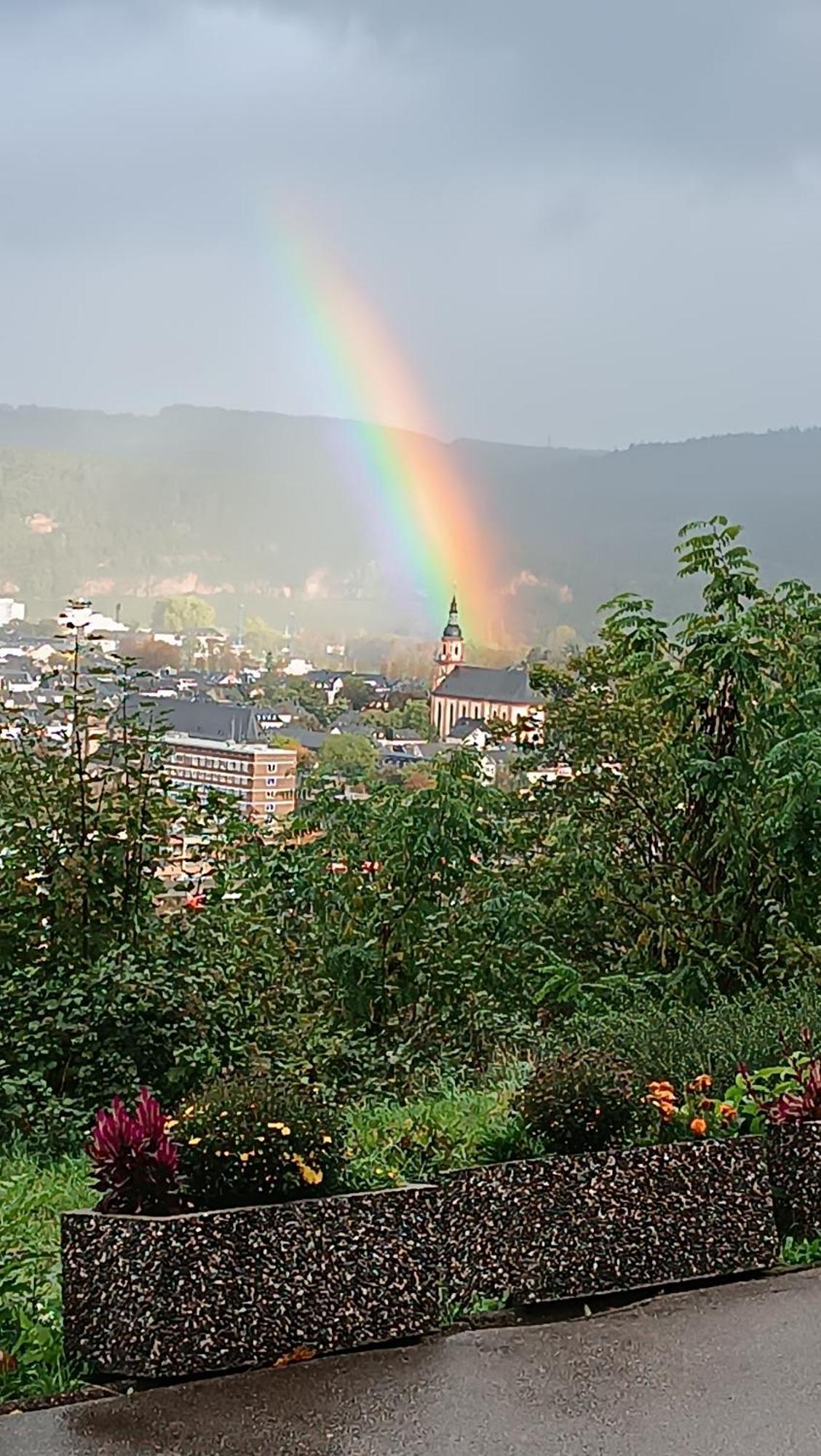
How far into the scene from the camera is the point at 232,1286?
3861 millimetres

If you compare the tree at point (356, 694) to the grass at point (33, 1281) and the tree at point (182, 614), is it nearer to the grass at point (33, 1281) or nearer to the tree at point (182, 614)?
the tree at point (182, 614)

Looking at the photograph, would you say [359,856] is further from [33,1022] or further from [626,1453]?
[626,1453]

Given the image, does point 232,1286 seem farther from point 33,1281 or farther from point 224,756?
point 224,756

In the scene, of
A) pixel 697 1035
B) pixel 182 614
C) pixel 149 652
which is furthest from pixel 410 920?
pixel 182 614

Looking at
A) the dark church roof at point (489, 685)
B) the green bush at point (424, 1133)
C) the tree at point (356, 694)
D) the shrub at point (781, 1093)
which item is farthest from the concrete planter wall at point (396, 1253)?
the tree at point (356, 694)

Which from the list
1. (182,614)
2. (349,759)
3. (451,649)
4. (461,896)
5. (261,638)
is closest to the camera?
(461,896)

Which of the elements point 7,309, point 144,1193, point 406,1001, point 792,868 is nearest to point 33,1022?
point 406,1001

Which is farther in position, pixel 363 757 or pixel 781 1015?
pixel 363 757

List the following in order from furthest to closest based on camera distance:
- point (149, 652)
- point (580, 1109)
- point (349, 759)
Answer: point (349, 759) → point (149, 652) → point (580, 1109)

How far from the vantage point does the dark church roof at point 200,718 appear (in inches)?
297

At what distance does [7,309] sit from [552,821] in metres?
32.6

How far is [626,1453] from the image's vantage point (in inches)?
141

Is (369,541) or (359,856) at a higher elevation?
(369,541)

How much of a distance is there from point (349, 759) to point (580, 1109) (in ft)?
16.6
